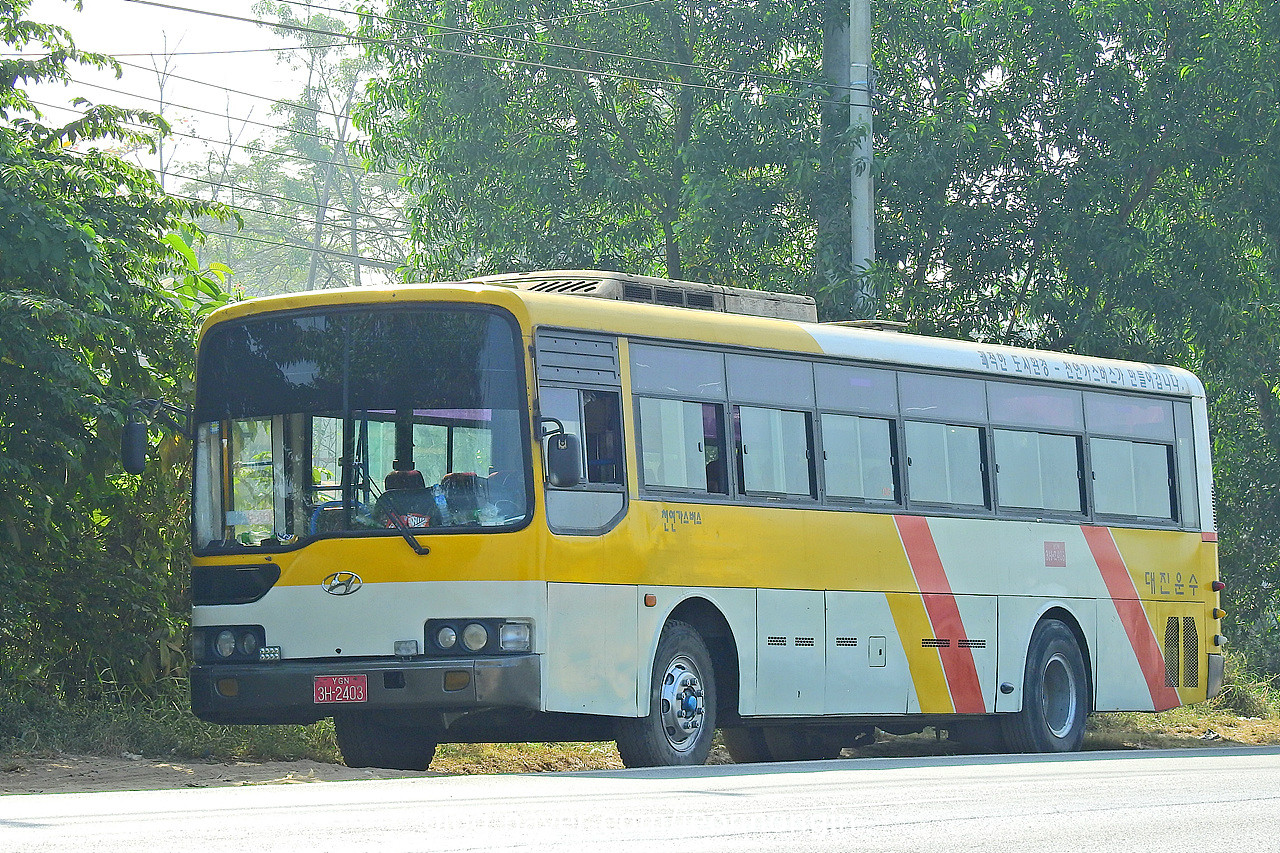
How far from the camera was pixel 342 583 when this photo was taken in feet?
41.2

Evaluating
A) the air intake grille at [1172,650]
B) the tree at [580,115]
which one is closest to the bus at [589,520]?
the air intake grille at [1172,650]

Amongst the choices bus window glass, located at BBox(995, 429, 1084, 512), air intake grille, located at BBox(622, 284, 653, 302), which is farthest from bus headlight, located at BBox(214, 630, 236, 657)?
bus window glass, located at BBox(995, 429, 1084, 512)

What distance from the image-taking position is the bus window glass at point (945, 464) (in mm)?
15836

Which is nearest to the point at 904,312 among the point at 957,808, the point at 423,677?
the point at 423,677

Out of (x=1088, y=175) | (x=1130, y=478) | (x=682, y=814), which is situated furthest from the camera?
(x=1088, y=175)

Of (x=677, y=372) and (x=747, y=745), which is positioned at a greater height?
(x=677, y=372)

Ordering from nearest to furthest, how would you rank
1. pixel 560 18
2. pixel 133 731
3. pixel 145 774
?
pixel 145 774, pixel 133 731, pixel 560 18

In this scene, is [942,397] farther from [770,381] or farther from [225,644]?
[225,644]

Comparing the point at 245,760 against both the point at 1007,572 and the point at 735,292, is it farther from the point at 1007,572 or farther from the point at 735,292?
the point at 1007,572

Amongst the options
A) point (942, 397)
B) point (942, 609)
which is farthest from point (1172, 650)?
point (942, 397)

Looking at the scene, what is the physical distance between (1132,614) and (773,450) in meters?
5.21

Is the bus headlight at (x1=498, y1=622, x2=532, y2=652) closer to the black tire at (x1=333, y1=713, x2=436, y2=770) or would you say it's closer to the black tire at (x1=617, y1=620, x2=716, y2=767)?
the black tire at (x1=617, y1=620, x2=716, y2=767)

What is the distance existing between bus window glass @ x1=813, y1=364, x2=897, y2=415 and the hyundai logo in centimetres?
402

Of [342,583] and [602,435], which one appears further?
[602,435]
